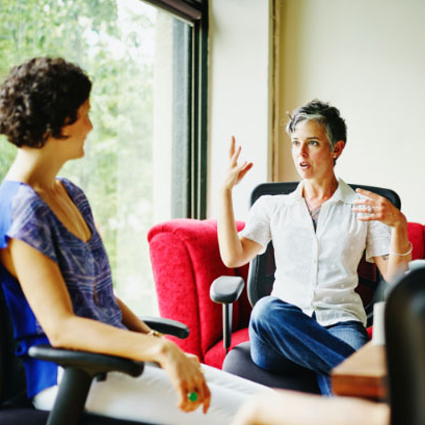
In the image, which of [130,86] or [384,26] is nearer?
[130,86]

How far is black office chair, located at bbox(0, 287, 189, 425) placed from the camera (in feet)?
3.65

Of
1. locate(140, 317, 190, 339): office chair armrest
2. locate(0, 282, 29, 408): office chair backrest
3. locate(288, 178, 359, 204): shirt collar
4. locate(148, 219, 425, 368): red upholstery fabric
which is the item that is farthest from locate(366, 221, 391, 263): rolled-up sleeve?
locate(0, 282, 29, 408): office chair backrest

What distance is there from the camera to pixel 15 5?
221 centimetres

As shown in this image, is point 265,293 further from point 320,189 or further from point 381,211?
point 381,211

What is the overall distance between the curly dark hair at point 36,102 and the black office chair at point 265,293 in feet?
2.83

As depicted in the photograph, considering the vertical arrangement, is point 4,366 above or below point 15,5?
below

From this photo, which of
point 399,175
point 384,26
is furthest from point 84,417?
point 384,26

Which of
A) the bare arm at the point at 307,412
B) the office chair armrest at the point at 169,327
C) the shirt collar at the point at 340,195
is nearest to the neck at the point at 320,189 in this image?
the shirt collar at the point at 340,195

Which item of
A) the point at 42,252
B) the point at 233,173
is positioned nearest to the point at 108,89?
the point at 233,173

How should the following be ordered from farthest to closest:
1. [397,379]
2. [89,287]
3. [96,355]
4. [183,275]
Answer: [183,275] < [89,287] < [96,355] < [397,379]

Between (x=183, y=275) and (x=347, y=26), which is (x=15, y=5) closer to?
(x=183, y=275)

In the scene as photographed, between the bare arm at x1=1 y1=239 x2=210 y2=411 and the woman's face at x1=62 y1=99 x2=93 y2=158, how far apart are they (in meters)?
0.27

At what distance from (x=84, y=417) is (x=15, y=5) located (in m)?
1.63

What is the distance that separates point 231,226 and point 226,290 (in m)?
0.22
